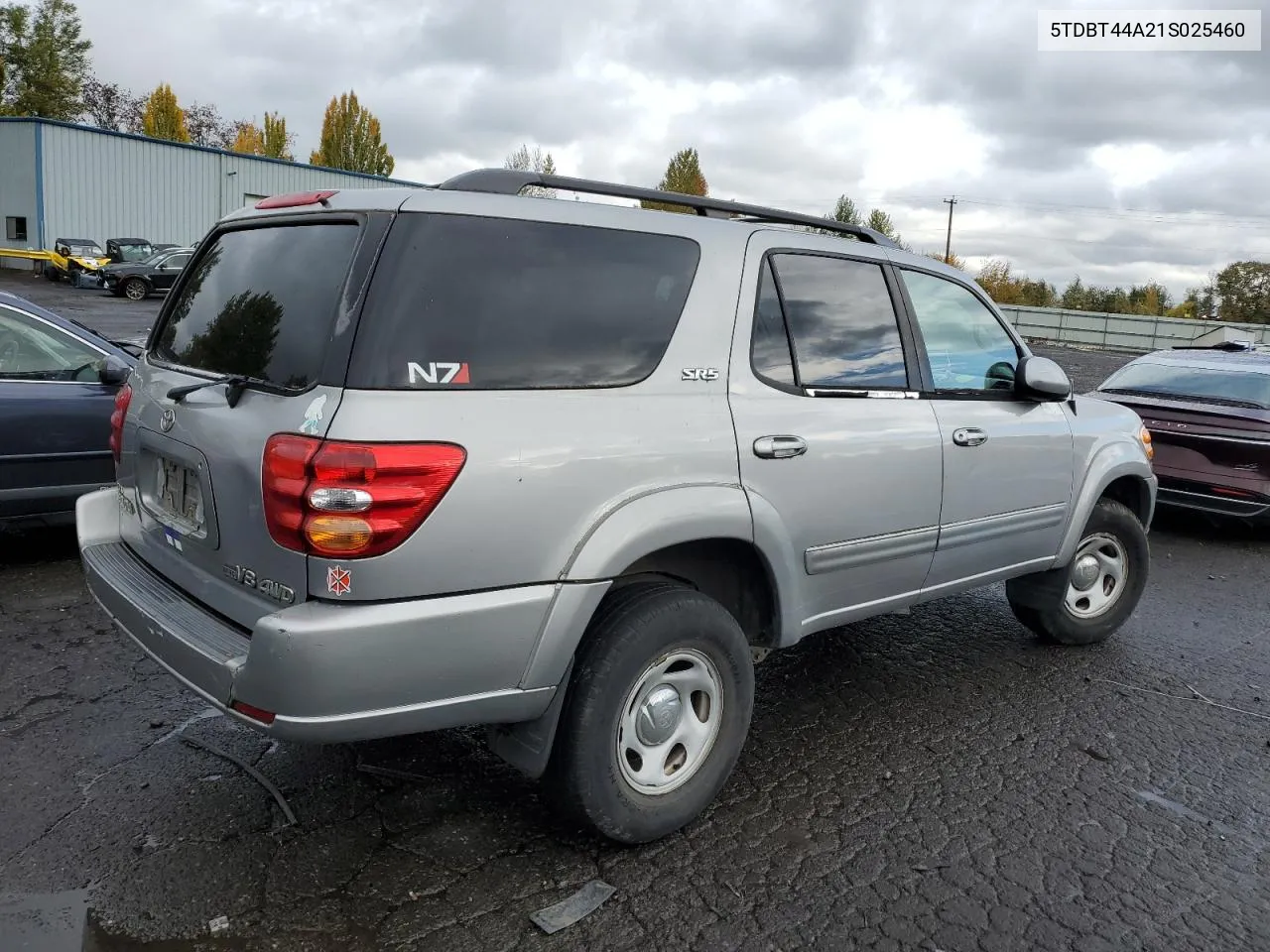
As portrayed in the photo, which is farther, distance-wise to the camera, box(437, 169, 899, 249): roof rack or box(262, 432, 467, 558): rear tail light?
box(437, 169, 899, 249): roof rack

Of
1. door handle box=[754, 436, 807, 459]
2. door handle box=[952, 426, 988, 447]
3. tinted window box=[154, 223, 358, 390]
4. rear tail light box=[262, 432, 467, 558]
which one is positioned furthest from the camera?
door handle box=[952, 426, 988, 447]

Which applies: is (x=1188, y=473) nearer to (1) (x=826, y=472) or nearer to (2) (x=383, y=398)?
(1) (x=826, y=472)

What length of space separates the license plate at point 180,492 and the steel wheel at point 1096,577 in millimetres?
3980

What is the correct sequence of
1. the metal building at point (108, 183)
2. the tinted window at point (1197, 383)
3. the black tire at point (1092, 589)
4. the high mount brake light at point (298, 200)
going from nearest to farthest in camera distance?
the high mount brake light at point (298, 200) < the black tire at point (1092, 589) < the tinted window at point (1197, 383) < the metal building at point (108, 183)

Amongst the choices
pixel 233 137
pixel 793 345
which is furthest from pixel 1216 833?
pixel 233 137

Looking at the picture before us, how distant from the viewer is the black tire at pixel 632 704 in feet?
9.05

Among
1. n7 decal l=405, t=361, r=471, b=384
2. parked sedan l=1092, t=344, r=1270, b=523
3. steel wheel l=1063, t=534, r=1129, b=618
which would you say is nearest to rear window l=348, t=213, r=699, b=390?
n7 decal l=405, t=361, r=471, b=384

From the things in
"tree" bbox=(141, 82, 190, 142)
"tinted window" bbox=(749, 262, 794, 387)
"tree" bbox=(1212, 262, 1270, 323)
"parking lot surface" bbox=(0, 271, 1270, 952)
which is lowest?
"parking lot surface" bbox=(0, 271, 1270, 952)

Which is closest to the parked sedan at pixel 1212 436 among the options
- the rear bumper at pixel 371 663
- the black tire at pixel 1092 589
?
the black tire at pixel 1092 589

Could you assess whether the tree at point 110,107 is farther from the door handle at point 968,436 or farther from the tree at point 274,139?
the door handle at point 968,436

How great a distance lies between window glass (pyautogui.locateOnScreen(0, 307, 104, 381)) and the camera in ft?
18.1

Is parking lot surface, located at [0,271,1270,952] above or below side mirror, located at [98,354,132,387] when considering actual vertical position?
below

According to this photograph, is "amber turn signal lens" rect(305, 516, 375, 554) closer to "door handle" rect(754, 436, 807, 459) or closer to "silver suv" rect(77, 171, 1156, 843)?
"silver suv" rect(77, 171, 1156, 843)

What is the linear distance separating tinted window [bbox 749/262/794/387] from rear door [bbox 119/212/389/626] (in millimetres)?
1253
